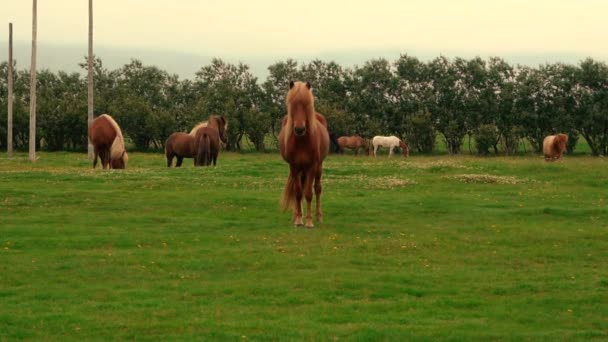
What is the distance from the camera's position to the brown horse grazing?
16.0m

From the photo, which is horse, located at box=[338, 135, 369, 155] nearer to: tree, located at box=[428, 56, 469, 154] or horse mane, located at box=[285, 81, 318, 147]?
tree, located at box=[428, 56, 469, 154]

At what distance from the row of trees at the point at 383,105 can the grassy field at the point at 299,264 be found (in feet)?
119

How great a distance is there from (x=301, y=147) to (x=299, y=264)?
4163mm

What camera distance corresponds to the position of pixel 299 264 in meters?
12.9

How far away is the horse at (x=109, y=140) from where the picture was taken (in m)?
30.3

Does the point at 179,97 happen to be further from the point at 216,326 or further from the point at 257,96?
the point at 216,326

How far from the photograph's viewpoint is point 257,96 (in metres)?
65.4

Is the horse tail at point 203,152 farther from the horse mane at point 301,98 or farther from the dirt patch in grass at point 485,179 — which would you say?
the horse mane at point 301,98

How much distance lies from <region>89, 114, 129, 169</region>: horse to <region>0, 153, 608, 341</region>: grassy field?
21.5 feet

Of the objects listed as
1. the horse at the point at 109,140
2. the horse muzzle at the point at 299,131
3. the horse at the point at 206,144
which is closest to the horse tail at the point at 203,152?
the horse at the point at 206,144

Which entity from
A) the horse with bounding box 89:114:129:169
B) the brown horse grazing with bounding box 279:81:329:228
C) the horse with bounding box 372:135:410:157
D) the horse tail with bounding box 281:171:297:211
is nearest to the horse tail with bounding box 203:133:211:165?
the horse with bounding box 89:114:129:169

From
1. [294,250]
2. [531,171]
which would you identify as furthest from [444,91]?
[294,250]

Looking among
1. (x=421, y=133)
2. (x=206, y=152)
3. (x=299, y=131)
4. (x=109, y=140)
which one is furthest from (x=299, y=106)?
(x=421, y=133)

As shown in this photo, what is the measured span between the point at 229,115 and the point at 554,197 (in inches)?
1655
